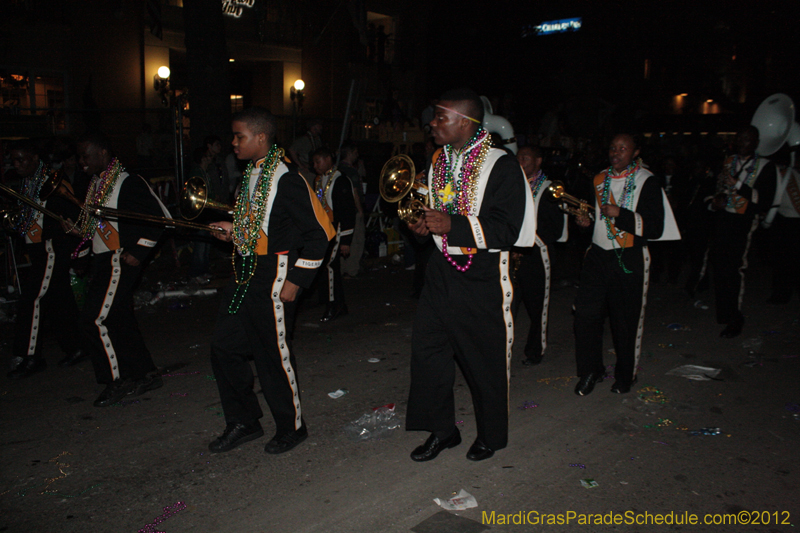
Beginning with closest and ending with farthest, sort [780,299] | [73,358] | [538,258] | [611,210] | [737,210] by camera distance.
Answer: [611,210] < [538,258] < [73,358] < [737,210] < [780,299]

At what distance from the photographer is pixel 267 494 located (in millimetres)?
3709

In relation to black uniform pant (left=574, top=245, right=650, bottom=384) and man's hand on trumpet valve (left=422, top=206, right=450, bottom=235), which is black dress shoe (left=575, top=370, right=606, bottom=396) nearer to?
black uniform pant (left=574, top=245, right=650, bottom=384)

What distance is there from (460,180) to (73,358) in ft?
14.5

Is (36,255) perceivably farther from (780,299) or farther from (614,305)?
(780,299)

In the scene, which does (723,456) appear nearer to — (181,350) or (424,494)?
(424,494)

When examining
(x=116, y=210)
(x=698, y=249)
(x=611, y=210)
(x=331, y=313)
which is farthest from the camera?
(x=698, y=249)

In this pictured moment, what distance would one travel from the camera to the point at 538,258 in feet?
19.3

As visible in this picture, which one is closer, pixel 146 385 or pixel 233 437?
pixel 233 437

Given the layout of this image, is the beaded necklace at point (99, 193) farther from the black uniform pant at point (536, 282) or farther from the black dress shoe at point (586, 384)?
the black dress shoe at point (586, 384)

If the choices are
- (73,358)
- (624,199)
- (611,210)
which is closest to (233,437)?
(73,358)

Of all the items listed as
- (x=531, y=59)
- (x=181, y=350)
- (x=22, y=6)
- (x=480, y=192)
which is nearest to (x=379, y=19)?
(x=531, y=59)

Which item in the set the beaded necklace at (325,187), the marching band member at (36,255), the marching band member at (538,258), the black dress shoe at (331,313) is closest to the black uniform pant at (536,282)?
the marching band member at (538,258)

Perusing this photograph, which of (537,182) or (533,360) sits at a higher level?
(537,182)

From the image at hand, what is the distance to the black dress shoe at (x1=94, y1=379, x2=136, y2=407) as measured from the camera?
501 centimetres
